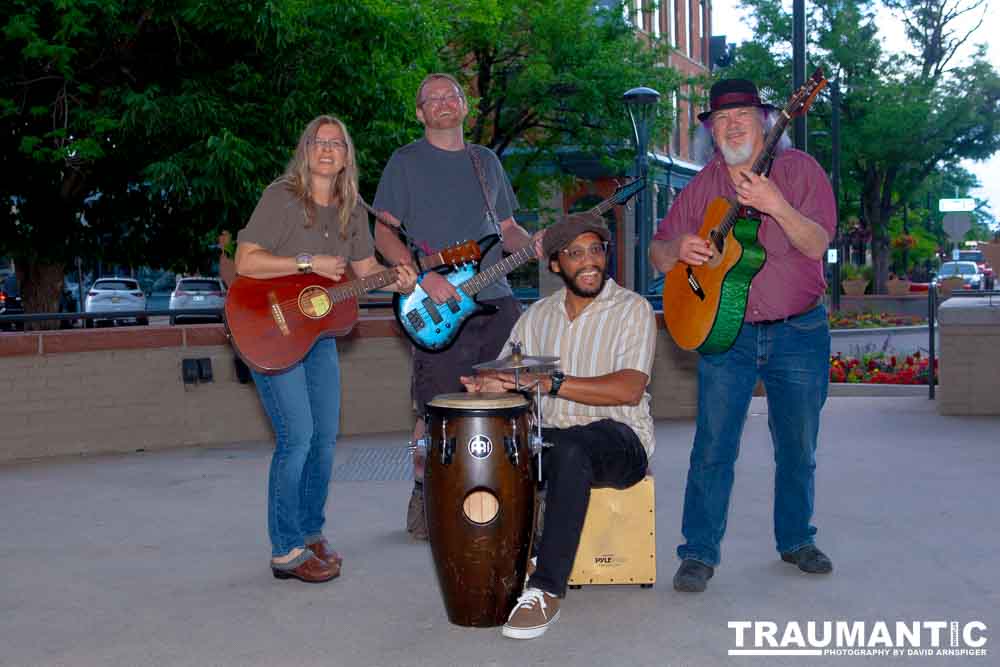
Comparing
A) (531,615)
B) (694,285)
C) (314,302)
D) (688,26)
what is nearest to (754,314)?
(694,285)

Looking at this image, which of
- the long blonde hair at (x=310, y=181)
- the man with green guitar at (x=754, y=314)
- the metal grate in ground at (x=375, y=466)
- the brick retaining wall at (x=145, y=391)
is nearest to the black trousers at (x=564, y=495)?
the man with green guitar at (x=754, y=314)

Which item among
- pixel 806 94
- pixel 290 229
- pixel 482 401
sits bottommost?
pixel 482 401

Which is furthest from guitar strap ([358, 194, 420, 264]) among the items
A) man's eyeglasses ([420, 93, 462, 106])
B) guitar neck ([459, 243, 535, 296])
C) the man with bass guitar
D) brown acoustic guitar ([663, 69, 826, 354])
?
brown acoustic guitar ([663, 69, 826, 354])

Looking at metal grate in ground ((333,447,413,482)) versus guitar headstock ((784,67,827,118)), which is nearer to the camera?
guitar headstock ((784,67,827,118))

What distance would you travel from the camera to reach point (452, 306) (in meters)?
6.12

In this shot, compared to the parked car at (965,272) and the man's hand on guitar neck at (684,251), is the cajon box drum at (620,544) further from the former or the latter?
the parked car at (965,272)

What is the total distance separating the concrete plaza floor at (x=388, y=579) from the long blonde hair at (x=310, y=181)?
164 cm

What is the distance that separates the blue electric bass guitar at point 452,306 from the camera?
607 centimetres

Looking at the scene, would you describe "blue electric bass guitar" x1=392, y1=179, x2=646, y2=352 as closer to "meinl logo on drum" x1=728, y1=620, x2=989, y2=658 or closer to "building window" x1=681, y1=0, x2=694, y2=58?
"meinl logo on drum" x1=728, y1=620, x2=989, y2=658

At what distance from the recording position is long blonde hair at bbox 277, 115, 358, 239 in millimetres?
5582

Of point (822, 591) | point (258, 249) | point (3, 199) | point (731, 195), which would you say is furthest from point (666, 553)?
point (3, 199)

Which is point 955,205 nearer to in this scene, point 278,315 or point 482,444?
point 278,315

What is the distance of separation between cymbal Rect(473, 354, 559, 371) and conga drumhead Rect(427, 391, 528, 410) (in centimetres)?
14

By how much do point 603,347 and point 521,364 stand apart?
0.85 m
